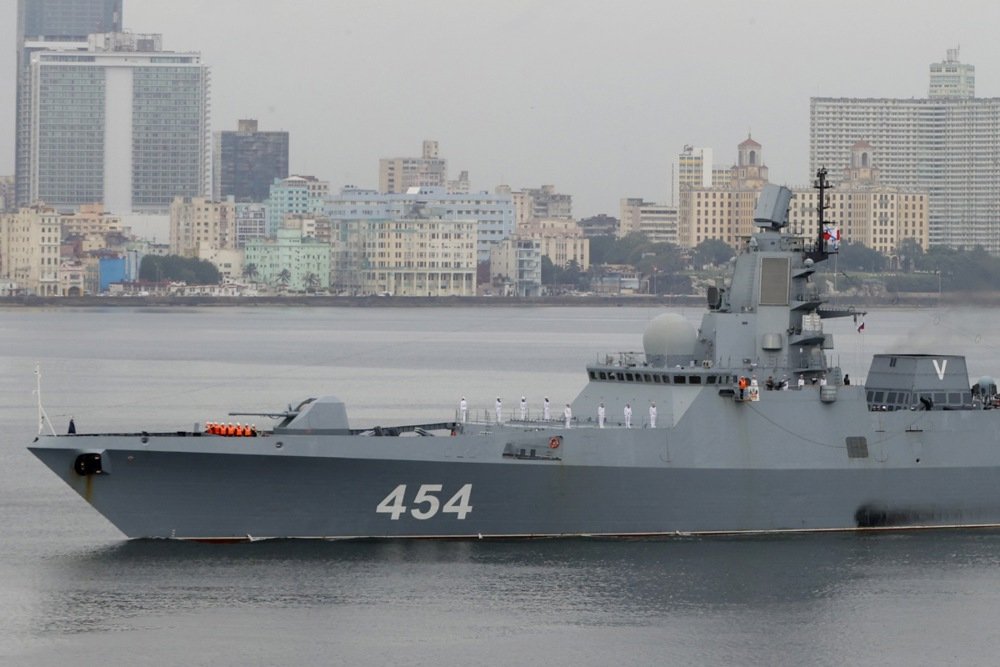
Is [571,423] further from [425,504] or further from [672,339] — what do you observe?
[425,504]

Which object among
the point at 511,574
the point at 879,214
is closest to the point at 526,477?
the point at 511,574


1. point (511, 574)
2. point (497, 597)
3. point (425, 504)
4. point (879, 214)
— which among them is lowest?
point (497, 597)

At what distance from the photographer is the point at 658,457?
87.4 ft

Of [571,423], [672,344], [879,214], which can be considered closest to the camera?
[571,423]

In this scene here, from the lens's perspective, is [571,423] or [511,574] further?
[571,423]

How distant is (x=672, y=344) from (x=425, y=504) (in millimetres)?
4578

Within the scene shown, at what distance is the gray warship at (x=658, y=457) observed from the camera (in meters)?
26.1

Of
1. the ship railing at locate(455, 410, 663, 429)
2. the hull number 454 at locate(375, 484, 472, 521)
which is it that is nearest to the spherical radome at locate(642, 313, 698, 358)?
the ship railing at locate(455, 410, 663, 429)

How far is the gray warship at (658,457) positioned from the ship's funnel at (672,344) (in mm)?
31

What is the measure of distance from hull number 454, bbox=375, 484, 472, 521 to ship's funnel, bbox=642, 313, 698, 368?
146 inches

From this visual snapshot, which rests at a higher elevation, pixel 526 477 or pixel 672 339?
pixel 672 339

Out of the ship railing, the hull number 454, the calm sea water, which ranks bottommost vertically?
the calm sea water

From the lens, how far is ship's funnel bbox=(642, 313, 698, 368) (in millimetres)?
27812

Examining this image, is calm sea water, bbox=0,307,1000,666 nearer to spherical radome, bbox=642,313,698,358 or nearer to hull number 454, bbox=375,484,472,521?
hull number 454, bbox=375,484,472,521
